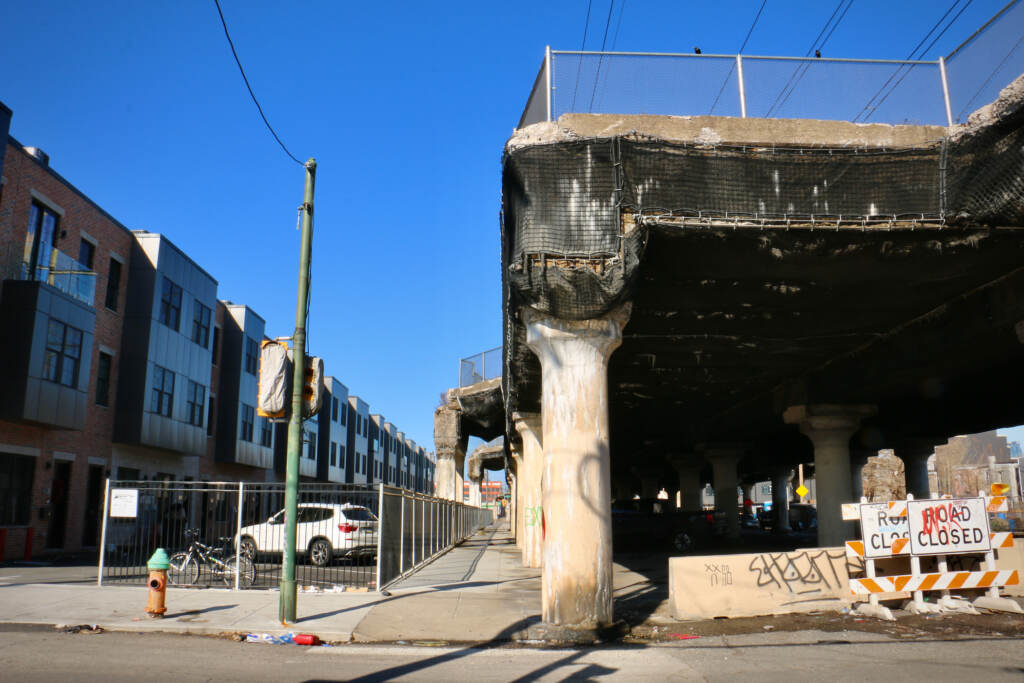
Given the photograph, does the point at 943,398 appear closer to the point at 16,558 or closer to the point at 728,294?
the point at 728,294

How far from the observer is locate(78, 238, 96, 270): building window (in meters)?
27.9

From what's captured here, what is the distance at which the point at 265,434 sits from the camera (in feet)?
157

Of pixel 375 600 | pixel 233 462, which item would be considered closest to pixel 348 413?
pixel 233 462

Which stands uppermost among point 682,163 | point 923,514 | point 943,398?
point 682,163

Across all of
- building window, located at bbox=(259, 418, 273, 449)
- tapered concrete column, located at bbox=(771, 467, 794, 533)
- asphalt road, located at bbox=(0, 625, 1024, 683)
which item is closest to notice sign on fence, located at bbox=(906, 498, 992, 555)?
asphalt road, located at bbox=(0, 625, 1024, 683)

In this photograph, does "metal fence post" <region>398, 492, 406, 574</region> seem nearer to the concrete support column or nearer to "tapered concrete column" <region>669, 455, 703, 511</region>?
the concrete support column

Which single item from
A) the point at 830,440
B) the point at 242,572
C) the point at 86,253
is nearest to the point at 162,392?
the point at 86,253

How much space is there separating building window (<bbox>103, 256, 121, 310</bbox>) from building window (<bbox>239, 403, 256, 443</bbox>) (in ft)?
46.2

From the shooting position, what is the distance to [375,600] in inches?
485

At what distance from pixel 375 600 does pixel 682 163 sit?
827 centimetres

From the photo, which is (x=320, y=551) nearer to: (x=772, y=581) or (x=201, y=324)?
(x=772, y=581)

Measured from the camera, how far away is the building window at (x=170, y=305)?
107 feet

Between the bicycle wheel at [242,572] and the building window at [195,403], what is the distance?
23.4 m

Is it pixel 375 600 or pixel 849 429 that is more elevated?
pixel 849 429
